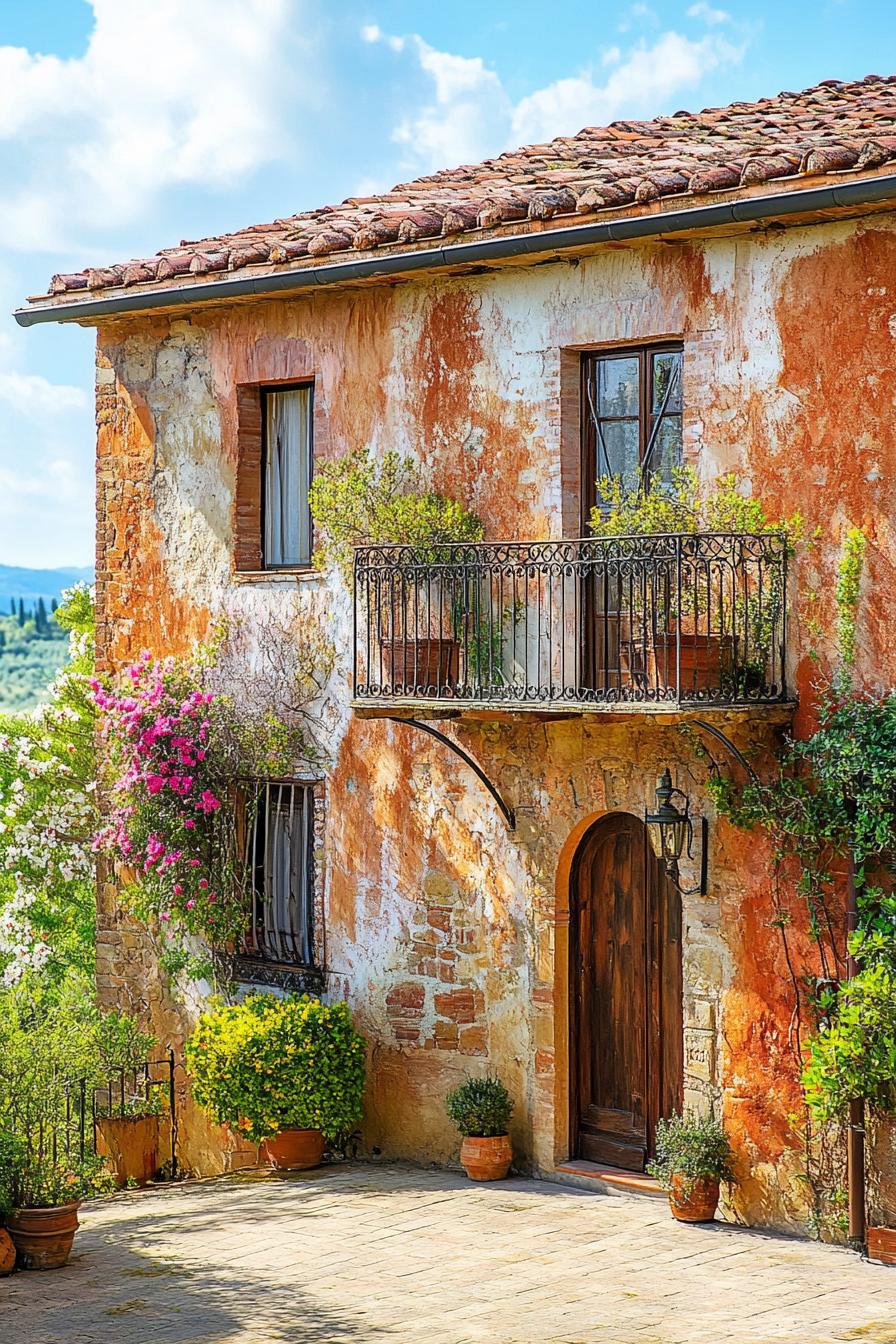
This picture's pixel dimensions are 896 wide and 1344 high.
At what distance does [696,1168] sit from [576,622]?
3428 mm

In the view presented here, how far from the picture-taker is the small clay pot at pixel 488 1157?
11.8 m

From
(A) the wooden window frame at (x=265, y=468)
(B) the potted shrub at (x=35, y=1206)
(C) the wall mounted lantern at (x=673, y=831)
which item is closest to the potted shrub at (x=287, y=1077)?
(B) the potted shrub at (x=35, y=1206)

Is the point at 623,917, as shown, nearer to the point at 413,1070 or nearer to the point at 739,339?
the point at 413,1070

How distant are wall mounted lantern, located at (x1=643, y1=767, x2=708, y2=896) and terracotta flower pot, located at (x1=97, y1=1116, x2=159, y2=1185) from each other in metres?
4.94

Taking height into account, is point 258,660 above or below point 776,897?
above

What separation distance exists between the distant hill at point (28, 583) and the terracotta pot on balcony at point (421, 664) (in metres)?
87.0

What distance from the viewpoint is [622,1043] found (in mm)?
11812

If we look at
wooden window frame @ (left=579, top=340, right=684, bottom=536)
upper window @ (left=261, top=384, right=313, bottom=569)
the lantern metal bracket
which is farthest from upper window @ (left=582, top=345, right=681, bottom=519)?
upper window @ (left=261, top=384, right=313, bottom=569)

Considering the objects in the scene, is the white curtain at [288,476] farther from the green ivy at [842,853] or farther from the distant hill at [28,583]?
the distant hill at [28,583]

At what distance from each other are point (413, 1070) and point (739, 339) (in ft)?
18.0

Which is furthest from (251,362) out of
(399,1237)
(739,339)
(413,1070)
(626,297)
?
(399,1237)

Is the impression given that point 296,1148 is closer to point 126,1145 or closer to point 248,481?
point 126,1145

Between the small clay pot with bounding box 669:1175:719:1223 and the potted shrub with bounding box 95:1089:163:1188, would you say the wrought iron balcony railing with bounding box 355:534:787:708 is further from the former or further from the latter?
the potted shrub with bounding box 95:1089:163:1188

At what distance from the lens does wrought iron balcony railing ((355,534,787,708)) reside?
10.4 meters
